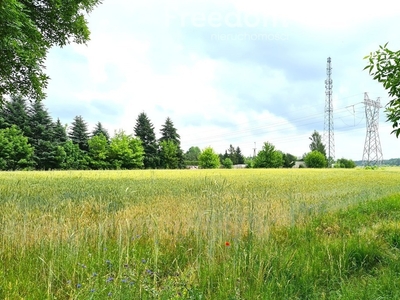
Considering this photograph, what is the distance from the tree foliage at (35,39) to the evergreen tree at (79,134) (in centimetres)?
A: 4997

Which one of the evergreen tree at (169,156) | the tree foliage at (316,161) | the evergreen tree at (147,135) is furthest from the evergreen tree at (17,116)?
the tree foliage at (316,161)

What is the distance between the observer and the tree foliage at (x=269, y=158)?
74.1 metres

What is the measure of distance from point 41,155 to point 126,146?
15.5m

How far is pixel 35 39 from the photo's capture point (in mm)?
8672

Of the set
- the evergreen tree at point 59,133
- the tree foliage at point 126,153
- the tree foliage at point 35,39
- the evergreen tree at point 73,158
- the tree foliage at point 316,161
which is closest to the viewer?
the tree foliage at point 35,39

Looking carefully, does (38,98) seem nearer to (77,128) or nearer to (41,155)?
(41,155)

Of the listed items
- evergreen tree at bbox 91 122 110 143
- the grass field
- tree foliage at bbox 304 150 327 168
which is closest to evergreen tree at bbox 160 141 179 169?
evergreen tree at bbox 91 122 110 143

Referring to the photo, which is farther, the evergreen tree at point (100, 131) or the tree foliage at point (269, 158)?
the tree foliage at point (269, 158)

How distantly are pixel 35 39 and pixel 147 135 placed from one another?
57.5 metres

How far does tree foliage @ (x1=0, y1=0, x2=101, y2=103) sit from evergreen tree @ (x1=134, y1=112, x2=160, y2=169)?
5394 cm

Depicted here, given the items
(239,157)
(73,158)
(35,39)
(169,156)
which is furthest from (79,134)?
(239,157)

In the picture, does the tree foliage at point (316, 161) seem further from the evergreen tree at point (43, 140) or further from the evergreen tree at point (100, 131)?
the evergreen tree at point (43, 140)

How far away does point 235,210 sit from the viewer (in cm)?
468

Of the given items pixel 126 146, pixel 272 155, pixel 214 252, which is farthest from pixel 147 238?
pixel 272 155
